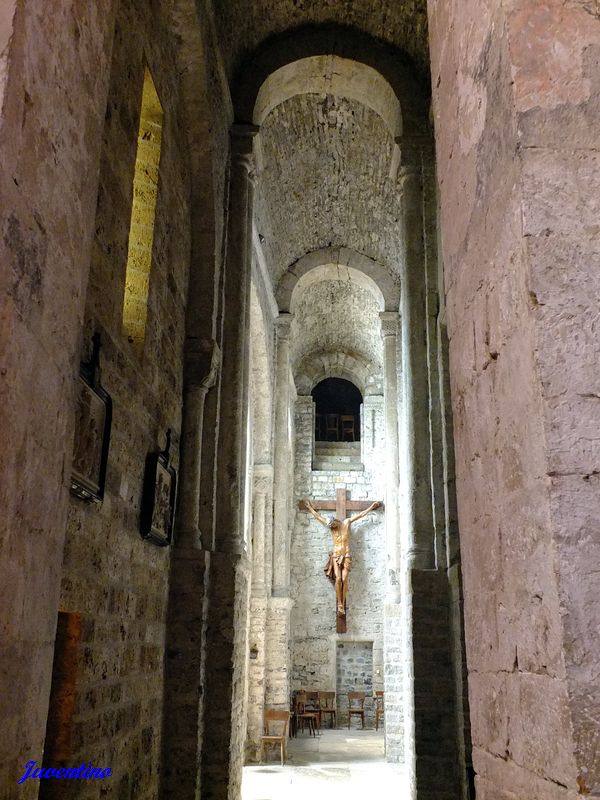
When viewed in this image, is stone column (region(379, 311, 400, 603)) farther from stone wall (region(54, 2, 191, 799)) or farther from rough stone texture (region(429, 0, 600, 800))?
rough stone texture (region(429, 0, 600, 800))

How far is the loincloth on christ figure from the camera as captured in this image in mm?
16766

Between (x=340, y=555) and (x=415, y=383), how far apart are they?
Result: 9.86 metres

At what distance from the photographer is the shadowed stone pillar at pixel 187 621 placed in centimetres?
589

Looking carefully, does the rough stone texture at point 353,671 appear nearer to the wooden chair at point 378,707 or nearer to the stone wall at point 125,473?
the wooden chair at point 378,707

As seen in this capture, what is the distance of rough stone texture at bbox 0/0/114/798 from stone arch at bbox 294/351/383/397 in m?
15.9

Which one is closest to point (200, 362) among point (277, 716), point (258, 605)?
point (258, 605)

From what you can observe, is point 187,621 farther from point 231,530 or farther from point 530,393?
point 530,393

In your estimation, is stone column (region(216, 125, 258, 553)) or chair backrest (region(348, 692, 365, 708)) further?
chair backrest (region(348, 692, 365, 708))

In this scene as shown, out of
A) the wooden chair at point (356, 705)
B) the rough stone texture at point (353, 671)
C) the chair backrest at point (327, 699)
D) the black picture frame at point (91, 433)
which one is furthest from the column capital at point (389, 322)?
the black picture frame at point (91, 433)

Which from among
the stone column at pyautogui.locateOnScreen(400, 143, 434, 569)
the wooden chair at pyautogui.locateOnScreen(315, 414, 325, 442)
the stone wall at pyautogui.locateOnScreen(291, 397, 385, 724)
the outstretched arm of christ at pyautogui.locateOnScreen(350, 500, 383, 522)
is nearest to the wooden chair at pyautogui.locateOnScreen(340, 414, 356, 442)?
the wooden chair at pyautogui.locateOnScreen(315, 414, 325, 442)

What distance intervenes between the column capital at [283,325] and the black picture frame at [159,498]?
7744 mm

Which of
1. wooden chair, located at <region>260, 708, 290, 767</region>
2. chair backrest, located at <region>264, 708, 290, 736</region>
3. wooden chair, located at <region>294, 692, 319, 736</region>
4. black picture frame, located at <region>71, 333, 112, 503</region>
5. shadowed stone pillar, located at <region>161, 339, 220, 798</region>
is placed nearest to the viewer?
black picture frame, located at <region>71, 333, 112, 503</region>

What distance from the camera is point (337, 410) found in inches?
789

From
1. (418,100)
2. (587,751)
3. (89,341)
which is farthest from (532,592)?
(418,100)
